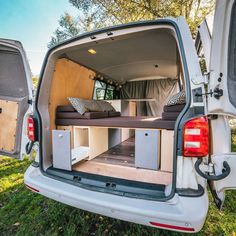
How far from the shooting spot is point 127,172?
178 centimetres

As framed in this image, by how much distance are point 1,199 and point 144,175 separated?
1851 millimetres

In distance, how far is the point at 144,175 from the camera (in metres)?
1.69

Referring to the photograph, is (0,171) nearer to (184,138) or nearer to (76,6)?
(184,138)

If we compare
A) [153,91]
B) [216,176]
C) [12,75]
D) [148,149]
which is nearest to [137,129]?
[148,149]

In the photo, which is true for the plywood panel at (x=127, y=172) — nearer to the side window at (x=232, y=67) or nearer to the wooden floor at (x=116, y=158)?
the wooden floor at (x=116, y=158)

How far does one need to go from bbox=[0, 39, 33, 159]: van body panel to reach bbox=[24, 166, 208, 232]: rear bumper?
1111mm

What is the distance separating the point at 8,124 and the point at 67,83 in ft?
3.10

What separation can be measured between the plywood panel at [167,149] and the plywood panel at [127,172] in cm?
13

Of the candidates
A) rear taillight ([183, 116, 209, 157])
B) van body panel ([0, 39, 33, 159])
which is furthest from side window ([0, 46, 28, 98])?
rear taillight ([183, 116, 209, 157])

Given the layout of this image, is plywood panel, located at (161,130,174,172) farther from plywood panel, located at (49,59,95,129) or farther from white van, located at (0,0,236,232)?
plywood panel, located at (49,59,95,129)

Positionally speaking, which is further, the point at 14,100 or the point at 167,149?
the point at 14,100

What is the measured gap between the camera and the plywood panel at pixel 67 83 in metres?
2.12

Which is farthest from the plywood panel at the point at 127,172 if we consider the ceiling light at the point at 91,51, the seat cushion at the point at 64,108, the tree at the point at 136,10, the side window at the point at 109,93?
the tree at the point at 136,10

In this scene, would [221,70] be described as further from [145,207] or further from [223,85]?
[145,207]
